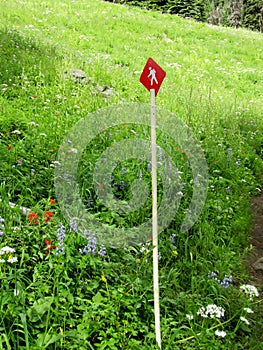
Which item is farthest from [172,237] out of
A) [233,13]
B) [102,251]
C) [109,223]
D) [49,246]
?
[233,13]

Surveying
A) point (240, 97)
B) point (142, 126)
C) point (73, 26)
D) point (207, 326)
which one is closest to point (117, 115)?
point (142, 126)

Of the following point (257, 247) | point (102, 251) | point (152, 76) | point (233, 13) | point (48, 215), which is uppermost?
point (233, 13)

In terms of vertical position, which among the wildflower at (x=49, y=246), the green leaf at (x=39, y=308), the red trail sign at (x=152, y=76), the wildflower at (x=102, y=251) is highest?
the red trail sign at (x=152, y=76)

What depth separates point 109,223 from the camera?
359 centimetres

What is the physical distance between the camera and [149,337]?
2672 mm

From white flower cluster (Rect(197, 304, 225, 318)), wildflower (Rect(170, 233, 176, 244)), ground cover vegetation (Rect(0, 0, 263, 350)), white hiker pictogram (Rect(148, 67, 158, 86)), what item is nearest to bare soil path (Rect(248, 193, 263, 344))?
ground cover vegetation (Rect(0, 0, 263, 350))

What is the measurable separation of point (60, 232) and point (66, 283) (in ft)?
1.36

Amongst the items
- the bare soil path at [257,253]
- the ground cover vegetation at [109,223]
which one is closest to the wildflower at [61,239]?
the ground cover vegetation at [109,223]

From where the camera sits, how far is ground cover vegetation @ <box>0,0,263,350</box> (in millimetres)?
2609

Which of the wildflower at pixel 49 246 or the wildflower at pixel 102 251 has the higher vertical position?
the wildflower at pixel 49 246

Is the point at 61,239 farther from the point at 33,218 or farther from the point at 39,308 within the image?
the point at 39,308

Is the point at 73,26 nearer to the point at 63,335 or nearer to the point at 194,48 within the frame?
the point at 194,48

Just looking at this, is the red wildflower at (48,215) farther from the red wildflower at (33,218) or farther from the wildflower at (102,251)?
the wildflower at (102,251)

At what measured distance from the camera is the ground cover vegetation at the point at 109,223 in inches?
103
